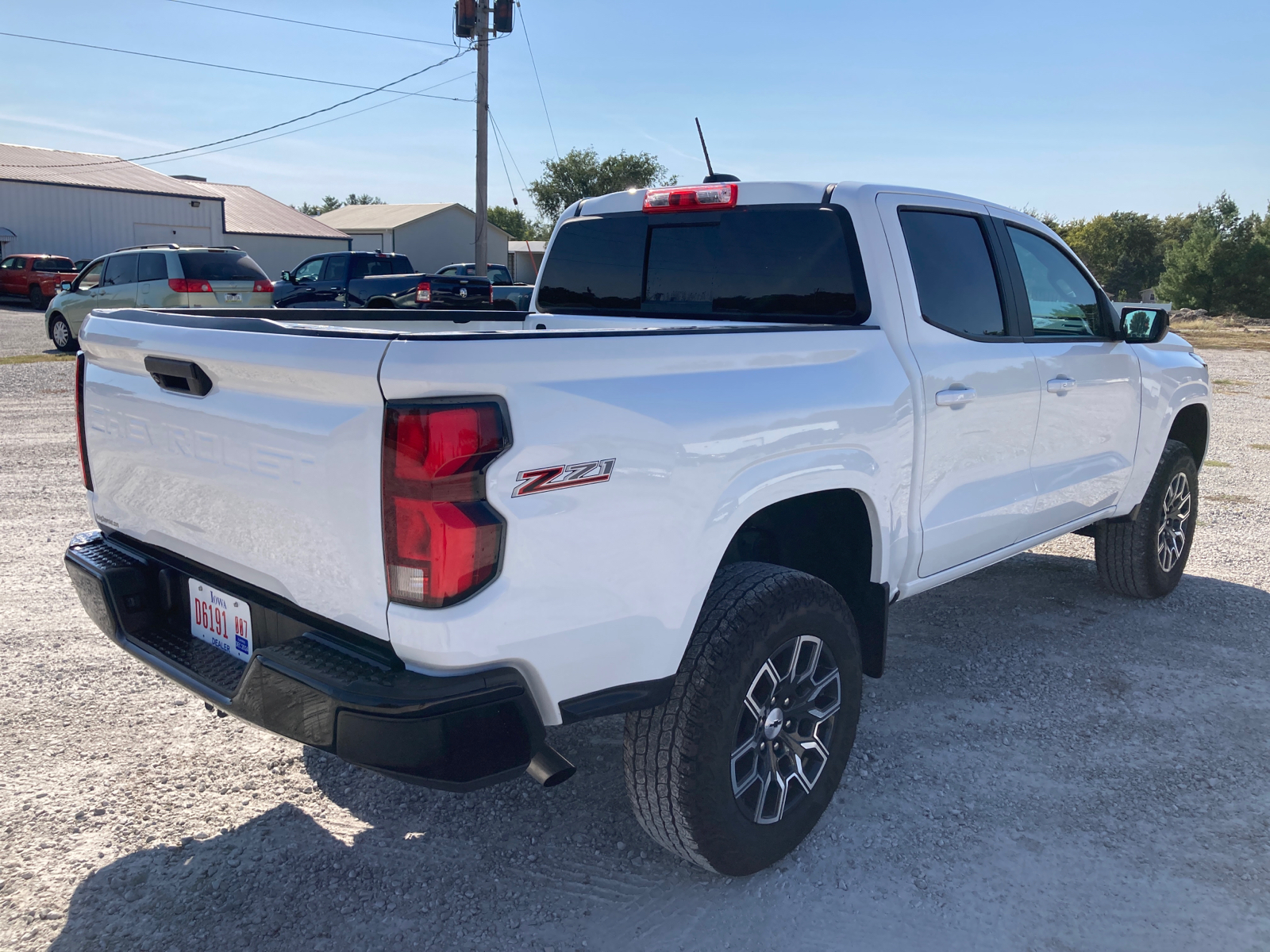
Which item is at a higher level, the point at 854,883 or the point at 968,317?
the point at 968,317

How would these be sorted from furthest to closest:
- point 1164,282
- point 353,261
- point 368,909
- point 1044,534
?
1. point 1164,282
2. point 353,261
3. point 1044,534
4. point 368,909

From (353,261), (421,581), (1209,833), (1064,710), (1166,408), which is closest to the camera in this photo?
(421,581)

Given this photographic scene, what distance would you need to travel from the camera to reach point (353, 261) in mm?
20156

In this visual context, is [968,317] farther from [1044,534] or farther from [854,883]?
[854,883]

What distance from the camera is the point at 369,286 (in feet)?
59.9

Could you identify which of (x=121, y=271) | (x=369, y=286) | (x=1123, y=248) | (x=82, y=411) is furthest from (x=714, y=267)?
(x=1123, y=248)

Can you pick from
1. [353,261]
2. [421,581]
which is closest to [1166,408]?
[421,581]

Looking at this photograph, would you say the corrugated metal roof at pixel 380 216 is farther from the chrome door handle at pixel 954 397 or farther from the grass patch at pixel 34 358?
the chrome door handle at pixel 954 397

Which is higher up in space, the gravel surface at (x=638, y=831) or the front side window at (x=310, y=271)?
the front side window at (x=310, y=271)

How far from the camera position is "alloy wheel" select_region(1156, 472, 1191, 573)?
210 inches

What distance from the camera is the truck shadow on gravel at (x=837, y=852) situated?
103 inches

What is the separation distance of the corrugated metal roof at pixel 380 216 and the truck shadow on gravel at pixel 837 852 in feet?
173

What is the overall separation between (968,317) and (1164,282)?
59.4 meters

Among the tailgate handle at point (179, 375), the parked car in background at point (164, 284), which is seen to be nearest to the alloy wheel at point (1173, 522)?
the tailgate handle at point (179, 375)
